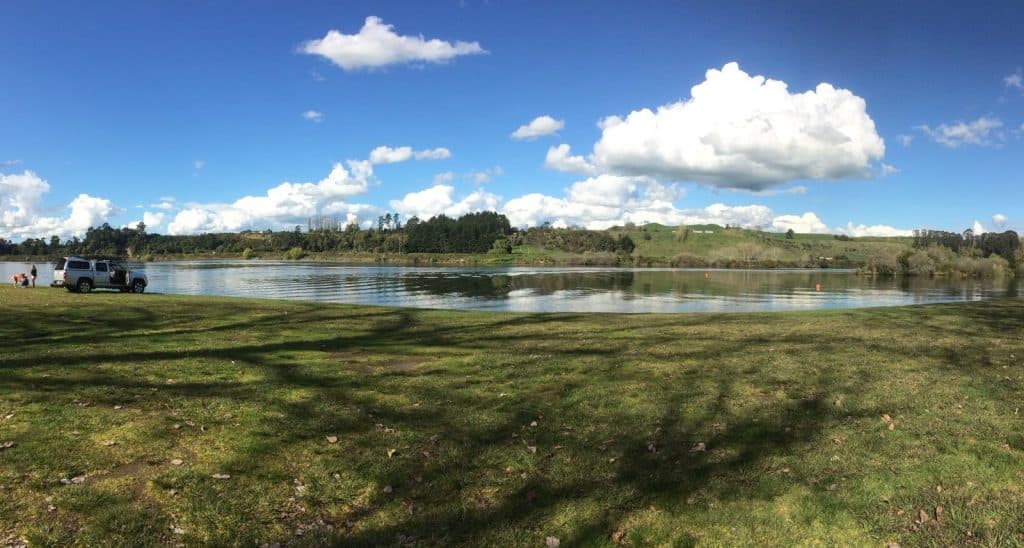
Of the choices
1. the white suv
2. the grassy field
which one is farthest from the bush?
the white suv

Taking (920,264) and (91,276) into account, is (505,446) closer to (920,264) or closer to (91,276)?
(91,276)

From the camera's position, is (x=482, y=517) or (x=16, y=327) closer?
(x=482, y=517)

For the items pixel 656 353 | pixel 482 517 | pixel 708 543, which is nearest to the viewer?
pixel 708 543

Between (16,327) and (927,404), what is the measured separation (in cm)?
2473

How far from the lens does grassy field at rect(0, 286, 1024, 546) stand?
5.93m

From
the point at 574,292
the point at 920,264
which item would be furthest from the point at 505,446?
the point at 920,264

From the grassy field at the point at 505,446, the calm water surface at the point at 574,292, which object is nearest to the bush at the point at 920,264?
the calm water surface at the point at 574,292

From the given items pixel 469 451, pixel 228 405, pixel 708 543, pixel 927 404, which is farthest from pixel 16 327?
pixel 927 404

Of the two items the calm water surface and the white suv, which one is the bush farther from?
the white suv

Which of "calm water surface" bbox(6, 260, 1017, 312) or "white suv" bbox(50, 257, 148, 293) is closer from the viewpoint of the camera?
"white suv" bbox(50, 257, 148, 293)

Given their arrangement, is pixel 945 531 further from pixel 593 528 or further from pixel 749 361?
pixel 749 361

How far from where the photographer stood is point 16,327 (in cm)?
1781

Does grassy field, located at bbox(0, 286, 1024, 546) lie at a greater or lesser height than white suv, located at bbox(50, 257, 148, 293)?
lesser

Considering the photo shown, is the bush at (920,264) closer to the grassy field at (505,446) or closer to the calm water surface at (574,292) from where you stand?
the calm water surface at (574,292)
